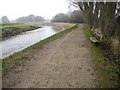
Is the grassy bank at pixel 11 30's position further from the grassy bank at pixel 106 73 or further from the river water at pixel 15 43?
the grassy bank at pixel 106 73

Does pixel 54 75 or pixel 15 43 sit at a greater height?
pixel 15 43

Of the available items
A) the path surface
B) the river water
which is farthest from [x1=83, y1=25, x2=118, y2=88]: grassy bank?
the river water

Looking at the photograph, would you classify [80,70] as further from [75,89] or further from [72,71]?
[75,89]

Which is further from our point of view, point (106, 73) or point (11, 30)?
point (11, 30)

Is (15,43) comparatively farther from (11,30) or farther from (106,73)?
(106,73)

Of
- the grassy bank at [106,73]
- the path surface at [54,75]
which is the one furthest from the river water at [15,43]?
the grassy bank at [106,73]

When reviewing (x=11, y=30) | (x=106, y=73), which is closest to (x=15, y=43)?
(x=11, y=30)

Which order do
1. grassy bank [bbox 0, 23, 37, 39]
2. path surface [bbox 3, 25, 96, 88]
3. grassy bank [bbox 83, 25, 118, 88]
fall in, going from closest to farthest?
grassy bank [bbox 83, 25, 118, 88]
path surface [bbox 3, 25, 96, 88]
grassy bank [bbox 0, 23, 37, 39]

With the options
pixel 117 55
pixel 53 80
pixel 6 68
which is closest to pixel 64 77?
pixel 53 80

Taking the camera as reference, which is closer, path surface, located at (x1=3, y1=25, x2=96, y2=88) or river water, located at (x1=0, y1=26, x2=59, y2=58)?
path surface, located at (x1=3, y1=25, x2=96, y2=88)

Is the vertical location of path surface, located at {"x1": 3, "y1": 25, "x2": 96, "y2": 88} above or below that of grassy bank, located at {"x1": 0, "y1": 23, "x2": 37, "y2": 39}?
below

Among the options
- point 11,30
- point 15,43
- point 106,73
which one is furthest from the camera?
point 11,30

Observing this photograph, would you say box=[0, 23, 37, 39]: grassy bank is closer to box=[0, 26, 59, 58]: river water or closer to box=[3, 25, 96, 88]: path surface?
box=[0, 26, 59, 58]: river water

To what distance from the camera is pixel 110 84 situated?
3.55 meters
